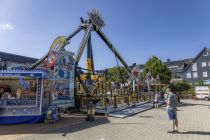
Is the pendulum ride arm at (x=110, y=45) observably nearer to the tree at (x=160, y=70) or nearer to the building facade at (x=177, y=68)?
the tree at (x=160, y=70)

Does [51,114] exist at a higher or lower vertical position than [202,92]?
lower

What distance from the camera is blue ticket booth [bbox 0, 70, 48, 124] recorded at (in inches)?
488

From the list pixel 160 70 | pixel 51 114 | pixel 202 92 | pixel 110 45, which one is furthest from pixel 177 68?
pixel 51 114

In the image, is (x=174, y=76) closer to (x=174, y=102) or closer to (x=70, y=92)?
(x=70, y=92)

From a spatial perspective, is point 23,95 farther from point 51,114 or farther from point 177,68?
point 177,68

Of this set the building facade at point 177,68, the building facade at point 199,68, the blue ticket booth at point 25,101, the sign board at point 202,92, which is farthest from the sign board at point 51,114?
the building facade at point 177,68

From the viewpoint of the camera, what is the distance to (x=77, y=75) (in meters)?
18.4

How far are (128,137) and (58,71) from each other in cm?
854

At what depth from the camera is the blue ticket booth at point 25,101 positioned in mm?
12391

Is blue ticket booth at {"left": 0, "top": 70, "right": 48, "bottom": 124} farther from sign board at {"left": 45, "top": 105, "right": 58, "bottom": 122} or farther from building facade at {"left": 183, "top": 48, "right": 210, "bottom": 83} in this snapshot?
building facade at {"left": 183, "top": 48, "right": 210, "bottom": 83}

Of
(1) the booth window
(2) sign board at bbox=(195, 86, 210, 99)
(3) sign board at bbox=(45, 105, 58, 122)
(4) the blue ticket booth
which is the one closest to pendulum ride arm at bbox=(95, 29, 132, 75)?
(1) the booth window

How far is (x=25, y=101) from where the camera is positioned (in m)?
12.8

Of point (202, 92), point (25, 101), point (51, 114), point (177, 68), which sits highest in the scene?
point (177, 68)

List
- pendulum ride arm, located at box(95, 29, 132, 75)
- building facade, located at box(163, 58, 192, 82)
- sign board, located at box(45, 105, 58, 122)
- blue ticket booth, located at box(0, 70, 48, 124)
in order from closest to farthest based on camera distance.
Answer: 1. blue ticket booth, located at box(0, 70, 48, 124)
2. sign board, located at box(45, 105, 58, 122)
3. pendulum ride arm, located at box(95, 29, 132, 75)
4. building facade, located at box(163, 58, 192, 82)
